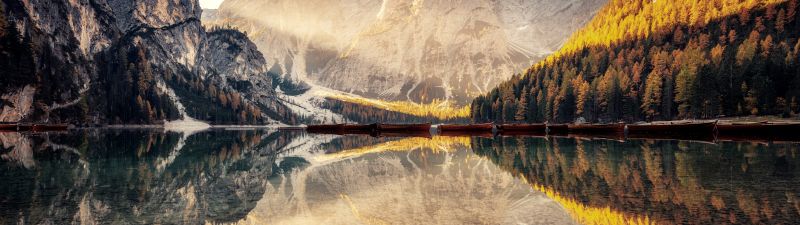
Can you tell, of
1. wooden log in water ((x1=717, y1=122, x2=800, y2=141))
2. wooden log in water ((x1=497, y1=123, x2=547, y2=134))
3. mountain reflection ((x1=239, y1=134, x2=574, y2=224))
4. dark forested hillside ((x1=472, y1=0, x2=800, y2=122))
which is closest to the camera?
mountain reflection ((x1=239, y1=134, x2=574, y2=224))

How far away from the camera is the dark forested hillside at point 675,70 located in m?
113

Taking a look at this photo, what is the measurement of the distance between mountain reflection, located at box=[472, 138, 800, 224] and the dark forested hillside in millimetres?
92237

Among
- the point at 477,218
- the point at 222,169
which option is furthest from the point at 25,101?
the point at 477,218

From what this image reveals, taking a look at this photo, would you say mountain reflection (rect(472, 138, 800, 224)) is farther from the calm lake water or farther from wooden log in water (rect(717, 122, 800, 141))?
wooden log in water (rect(717, 122, 800, 141))

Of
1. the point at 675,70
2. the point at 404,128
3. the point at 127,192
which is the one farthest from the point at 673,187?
the point at 675,70

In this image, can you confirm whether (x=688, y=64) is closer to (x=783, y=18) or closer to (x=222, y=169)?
(x=783, y=18)

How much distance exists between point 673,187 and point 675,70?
12911cm

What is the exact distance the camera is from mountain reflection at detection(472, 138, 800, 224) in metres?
15.0

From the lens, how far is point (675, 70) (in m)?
136

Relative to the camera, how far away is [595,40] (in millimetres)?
194625

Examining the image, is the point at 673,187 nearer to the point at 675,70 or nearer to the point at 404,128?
the point at 404,128

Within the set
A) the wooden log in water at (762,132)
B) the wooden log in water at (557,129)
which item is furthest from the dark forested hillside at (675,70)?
the wooden log in water at (762,132)

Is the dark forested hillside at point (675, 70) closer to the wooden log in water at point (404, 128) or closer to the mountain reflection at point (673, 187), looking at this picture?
the wooden log in water at point (404, 128)

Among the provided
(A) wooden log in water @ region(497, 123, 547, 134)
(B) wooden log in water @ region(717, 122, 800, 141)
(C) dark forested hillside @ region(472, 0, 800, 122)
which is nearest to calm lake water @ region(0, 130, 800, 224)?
(B) wooden log in water @ region(717, 122, 800, 141)
